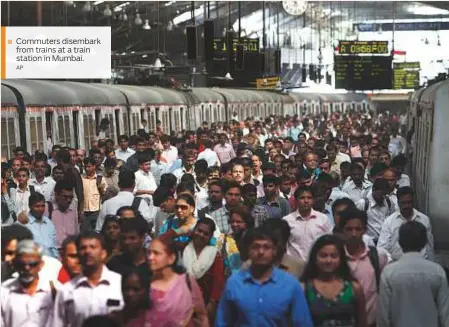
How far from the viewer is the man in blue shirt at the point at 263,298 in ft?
24.4

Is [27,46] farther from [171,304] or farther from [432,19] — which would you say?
[432,19]

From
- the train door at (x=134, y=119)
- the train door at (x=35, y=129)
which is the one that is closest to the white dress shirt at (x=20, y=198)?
the train door at (x=35, y=129)

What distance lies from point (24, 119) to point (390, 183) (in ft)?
33.0

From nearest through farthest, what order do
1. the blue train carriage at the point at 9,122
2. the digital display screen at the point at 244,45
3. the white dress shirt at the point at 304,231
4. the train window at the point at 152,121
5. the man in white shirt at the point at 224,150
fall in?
the white dress shirt at the point at 304,231
the blue train carriage at the point at 9,122
the man in white shirt at the point at 224,150
the digital display screen at the point at 244,45
the train window at the point at 152,121

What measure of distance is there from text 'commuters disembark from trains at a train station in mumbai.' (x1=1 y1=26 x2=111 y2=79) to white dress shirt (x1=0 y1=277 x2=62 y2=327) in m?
3.98

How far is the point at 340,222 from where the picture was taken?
9.84 meters

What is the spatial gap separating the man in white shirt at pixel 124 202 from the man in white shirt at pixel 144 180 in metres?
2.09

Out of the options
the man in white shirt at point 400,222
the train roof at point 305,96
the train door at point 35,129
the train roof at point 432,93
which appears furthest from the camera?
the train roof at point 305,96

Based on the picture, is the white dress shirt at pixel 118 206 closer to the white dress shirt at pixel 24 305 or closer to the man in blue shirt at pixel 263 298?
the white dress shirt at pixel 24 305

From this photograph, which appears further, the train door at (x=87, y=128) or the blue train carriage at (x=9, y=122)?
the train door at (x=87, y=128)

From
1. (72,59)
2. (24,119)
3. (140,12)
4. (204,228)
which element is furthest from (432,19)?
(204,228)

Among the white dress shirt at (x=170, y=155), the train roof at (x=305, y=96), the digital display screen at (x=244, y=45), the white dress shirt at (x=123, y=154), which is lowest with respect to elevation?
the train roof at (x=305, y=96)

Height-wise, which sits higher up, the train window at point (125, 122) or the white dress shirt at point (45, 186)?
the white dress shirt at point (45, 186)

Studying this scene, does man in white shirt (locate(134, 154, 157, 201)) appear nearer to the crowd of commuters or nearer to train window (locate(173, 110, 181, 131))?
A: the crowd of commuters
